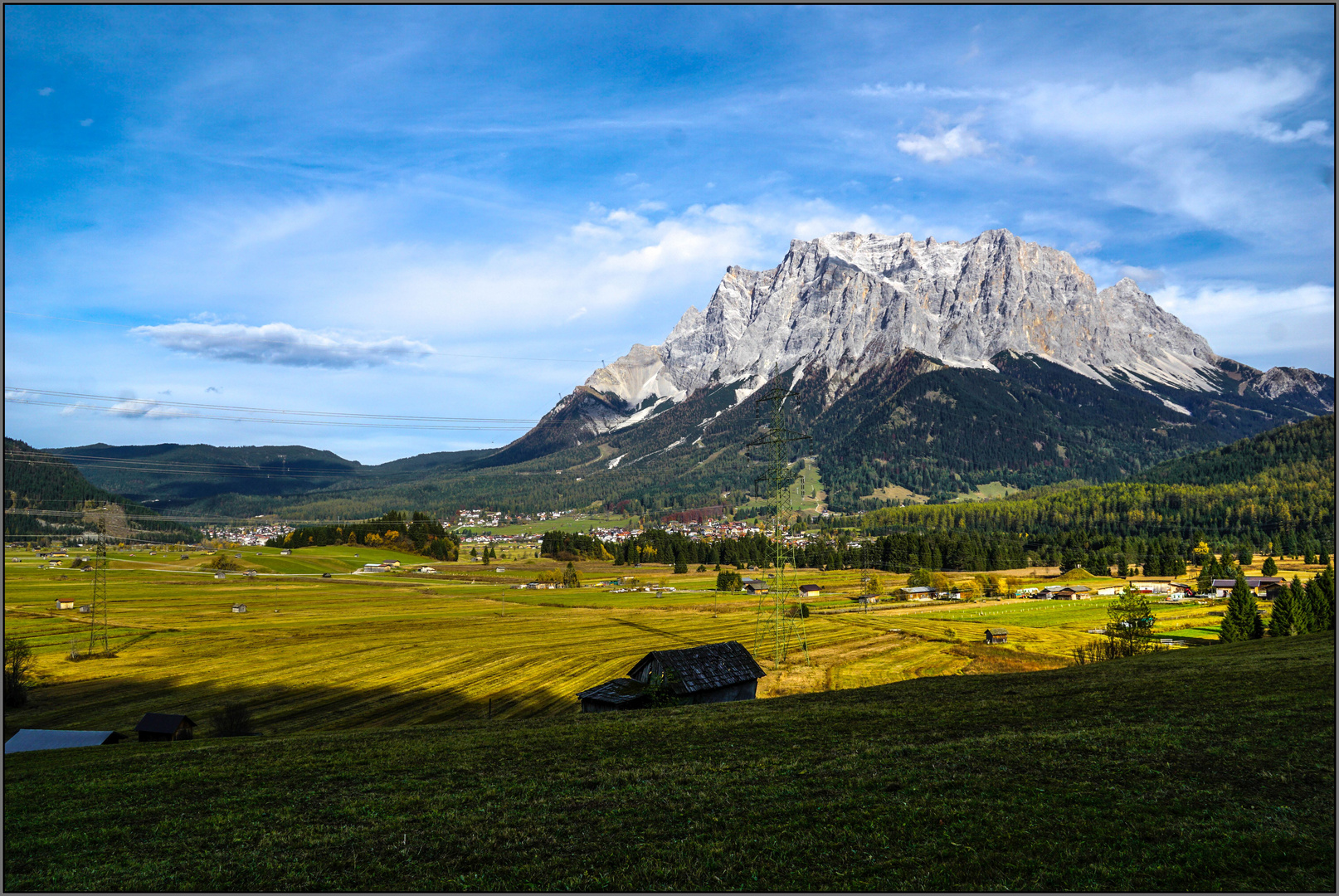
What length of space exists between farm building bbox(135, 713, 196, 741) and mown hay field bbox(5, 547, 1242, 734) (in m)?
5.68

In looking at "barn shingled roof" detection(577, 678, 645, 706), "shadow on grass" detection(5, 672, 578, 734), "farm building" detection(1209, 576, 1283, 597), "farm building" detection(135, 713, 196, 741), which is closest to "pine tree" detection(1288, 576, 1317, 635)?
"farm building" detection(1209, 576, 1283, 597)

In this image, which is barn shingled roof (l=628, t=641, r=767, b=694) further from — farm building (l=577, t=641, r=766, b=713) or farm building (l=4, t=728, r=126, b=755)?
farm building (l=4, t=728, r=126, b=755)

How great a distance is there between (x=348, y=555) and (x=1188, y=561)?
8539 inches

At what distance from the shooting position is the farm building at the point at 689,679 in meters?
49.8

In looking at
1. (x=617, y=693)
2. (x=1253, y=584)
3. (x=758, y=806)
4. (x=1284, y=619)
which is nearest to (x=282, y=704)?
(x=617, y=693)

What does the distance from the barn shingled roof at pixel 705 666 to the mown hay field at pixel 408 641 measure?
5164mm

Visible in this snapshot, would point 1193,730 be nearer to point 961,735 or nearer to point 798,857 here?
point 961,735

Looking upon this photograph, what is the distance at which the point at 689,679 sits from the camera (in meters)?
52.4

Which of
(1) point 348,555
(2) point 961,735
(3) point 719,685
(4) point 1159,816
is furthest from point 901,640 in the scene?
(1) point 348,555

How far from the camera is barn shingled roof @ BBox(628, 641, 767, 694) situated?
52125 mm

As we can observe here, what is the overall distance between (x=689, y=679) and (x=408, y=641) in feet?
167

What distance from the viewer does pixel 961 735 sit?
28.6 meters

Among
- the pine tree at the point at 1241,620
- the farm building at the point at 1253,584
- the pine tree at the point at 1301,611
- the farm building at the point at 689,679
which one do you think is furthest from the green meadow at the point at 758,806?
the farm building at the point at 1253,584

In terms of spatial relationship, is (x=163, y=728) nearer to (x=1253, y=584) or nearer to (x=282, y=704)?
(x=282, y=704)
